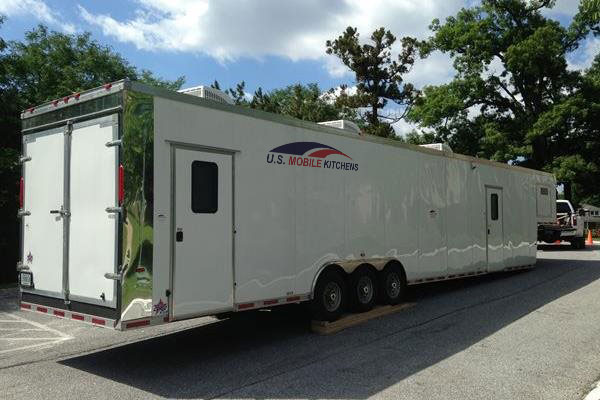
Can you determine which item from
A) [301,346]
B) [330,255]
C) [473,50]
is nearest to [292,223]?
[330,255]

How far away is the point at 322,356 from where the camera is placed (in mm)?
6359

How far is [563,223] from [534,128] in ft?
34.6

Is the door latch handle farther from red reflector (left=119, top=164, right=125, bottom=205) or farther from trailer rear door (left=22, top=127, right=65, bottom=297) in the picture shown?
red reflector (left=119, top=164, right=125, bottom=205)

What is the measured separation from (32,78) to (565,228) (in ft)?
73.4

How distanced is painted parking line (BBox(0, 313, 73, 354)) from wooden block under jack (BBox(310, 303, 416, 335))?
11.4 ft

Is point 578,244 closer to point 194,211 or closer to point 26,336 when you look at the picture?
point 194,211

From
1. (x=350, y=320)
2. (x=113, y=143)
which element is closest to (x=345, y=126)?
(x=350, y=320)

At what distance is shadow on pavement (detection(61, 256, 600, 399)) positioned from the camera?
5.34 m

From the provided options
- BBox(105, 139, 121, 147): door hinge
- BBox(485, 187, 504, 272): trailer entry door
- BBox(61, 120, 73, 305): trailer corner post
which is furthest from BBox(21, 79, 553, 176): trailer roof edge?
BBox(485, 187, 504, 272): trailer entry door

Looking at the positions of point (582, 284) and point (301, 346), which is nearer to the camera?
point (301, 346)

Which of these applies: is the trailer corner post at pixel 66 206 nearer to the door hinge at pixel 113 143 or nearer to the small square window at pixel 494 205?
the door hinge at pixel 113 143

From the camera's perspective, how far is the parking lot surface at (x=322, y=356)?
5223mm

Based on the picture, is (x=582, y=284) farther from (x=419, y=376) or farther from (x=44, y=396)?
(x=44, y=396)

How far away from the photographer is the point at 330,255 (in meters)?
7.78
